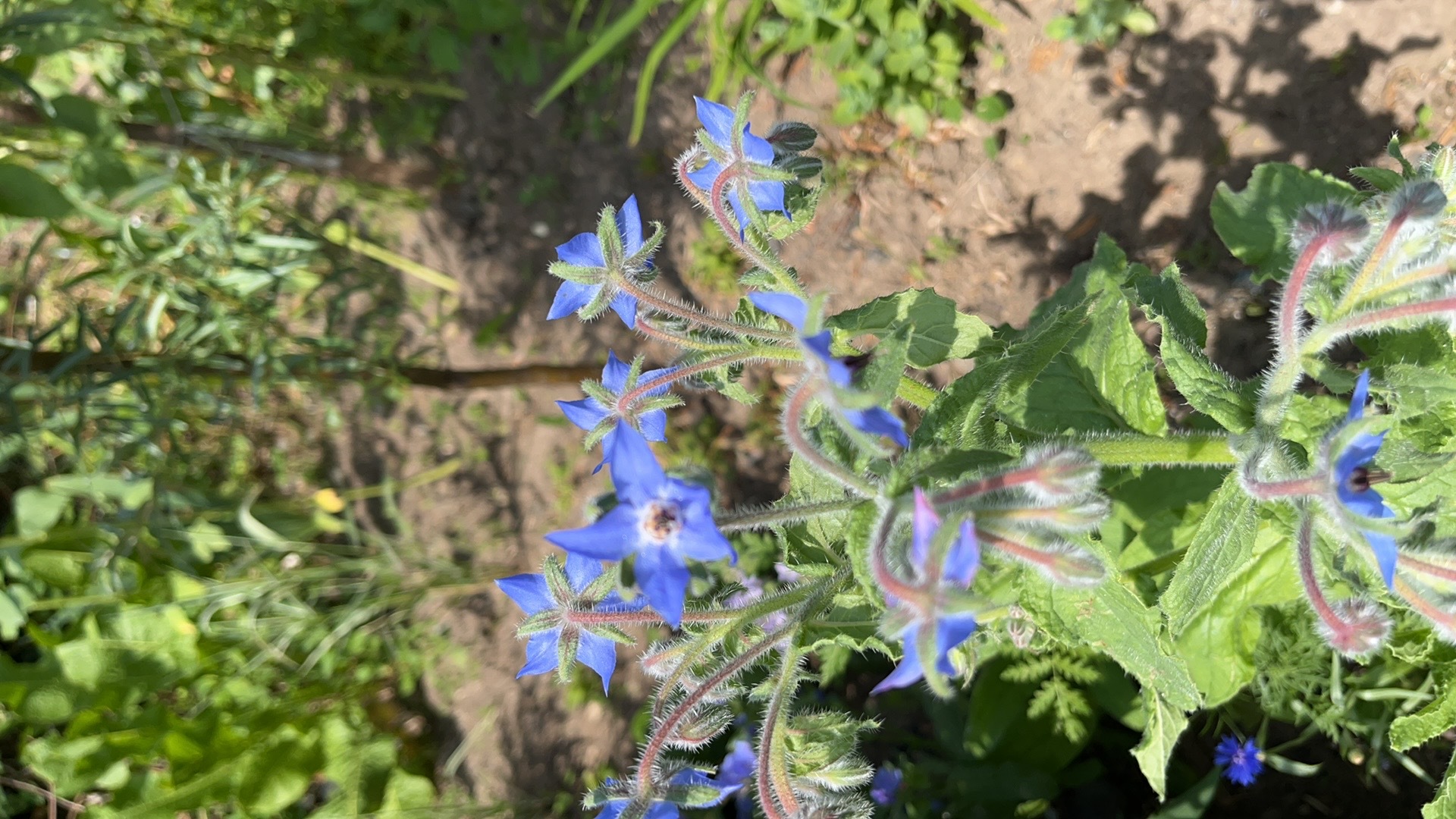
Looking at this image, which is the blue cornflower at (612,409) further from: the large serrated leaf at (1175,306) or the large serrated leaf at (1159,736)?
the large serrated leaf at (1159,736)

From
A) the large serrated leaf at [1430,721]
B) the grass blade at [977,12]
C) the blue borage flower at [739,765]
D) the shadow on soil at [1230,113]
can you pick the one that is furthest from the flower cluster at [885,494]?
the grass blade at [977,12]

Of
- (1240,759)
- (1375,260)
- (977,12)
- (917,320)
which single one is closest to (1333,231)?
(1375,260)

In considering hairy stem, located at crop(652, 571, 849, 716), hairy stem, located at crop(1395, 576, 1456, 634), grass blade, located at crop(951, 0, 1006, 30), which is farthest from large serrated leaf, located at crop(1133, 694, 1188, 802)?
grass blade, located at crop(951, 0, 1006, 30)

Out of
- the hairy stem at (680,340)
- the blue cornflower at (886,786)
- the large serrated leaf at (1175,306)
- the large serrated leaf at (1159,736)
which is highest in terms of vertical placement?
the large serrated leaf at (1175,306)

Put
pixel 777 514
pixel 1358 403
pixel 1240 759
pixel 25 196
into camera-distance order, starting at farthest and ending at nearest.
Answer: pixel 1240 759 < pixel 25 196 < pixel 777 514 < pixel 1358 403

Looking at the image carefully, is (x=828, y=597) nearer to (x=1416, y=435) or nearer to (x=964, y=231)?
(x=1416, y=435)

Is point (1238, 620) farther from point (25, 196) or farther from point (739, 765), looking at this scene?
point (25, 196)
